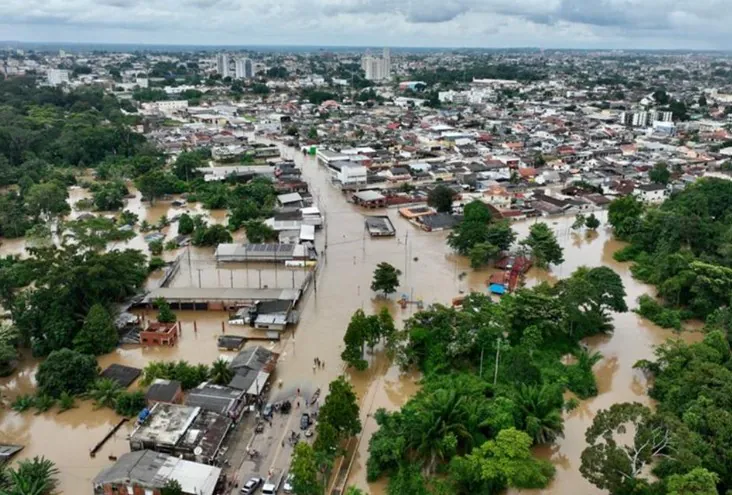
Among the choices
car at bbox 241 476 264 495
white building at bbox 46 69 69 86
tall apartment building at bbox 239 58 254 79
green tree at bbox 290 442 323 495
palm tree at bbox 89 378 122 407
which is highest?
tall apartment building at bbox 239 58 254 79

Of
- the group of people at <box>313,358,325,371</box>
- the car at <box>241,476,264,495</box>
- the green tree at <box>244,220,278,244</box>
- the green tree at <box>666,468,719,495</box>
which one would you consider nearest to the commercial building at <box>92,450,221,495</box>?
the car at <box>241,476,264,495</box>

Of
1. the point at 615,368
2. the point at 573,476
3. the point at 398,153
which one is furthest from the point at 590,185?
the point at 573,476

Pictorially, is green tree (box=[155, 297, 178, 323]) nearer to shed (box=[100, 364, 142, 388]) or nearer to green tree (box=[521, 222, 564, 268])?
shed (box=[100, 364, 142, 388])

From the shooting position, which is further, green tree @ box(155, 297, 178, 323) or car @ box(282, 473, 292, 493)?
green tree @ box(155, 297, 178, 323)

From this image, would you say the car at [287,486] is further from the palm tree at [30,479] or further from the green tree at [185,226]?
the green tree at [185,226]

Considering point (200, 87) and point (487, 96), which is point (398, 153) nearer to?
point (487, 96)

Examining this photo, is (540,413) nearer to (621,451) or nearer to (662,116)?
(621,451)

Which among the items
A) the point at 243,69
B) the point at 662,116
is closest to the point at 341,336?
the point at 662,116
